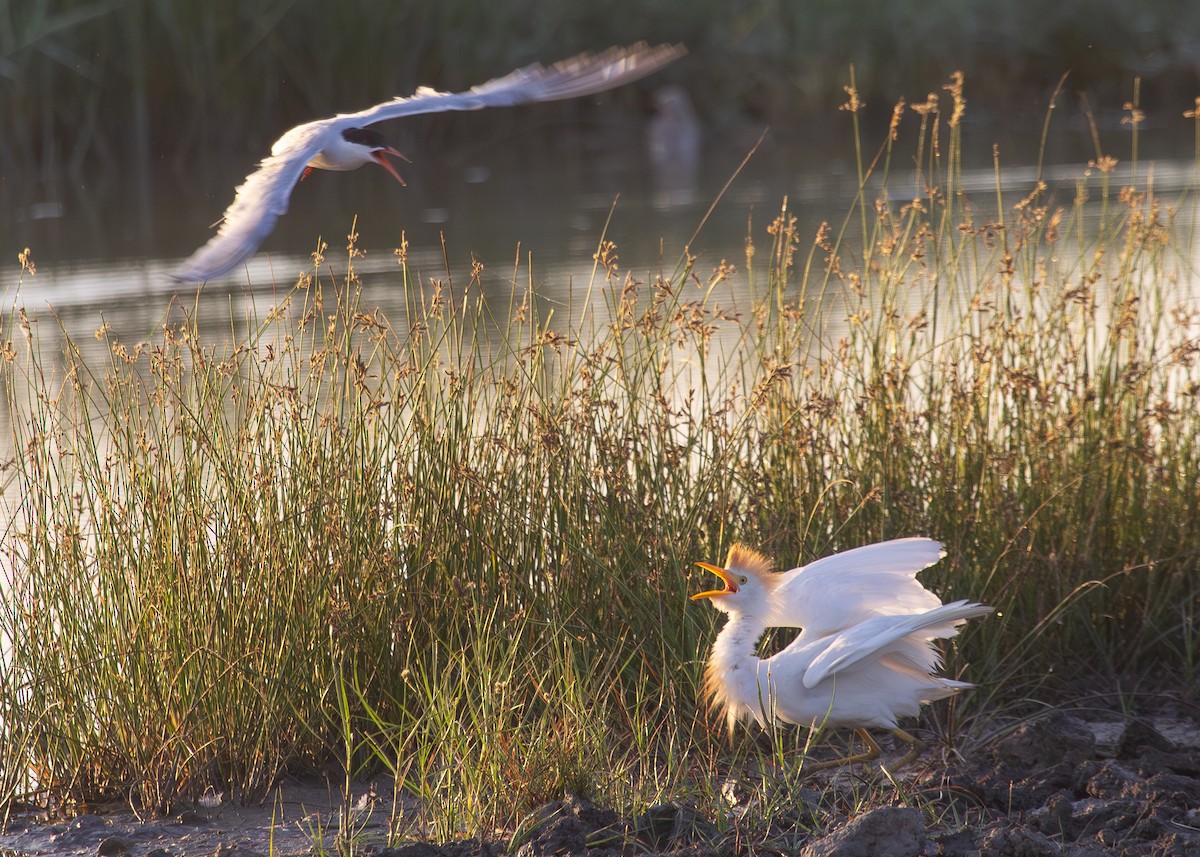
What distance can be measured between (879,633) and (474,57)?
11451mm

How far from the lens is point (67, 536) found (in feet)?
9.46

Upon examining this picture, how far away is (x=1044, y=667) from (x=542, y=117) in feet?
39.7

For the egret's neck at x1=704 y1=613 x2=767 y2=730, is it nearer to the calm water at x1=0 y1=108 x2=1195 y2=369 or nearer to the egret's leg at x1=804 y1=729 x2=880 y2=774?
the egret's leg at x1=804 y1=729 x2=880 y2=774

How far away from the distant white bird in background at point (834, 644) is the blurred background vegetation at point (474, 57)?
8.01m

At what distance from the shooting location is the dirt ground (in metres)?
2.20

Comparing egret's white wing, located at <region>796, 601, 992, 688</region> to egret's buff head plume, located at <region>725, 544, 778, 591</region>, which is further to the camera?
egret's buff head plume, located at <region>725, 544, 778, 591</region>

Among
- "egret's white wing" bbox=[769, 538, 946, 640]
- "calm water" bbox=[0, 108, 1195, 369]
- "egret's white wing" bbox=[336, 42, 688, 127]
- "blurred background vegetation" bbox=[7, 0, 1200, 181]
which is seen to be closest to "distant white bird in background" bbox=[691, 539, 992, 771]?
"egret's white wing" bbox=[769, 538, 946, 640]

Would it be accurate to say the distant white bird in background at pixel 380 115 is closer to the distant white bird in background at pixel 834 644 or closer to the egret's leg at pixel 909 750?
the distant white bird in background at pixel 834 644

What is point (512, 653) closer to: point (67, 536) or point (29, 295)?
point (67, 536)

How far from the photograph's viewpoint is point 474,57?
13.3m

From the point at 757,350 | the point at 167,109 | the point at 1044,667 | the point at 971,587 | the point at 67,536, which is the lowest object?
the point at 1044,667

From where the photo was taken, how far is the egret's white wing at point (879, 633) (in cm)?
246

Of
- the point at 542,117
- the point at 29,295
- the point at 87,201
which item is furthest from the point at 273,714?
the point at 542,117

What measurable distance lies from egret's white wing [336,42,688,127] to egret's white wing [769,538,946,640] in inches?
37.2
